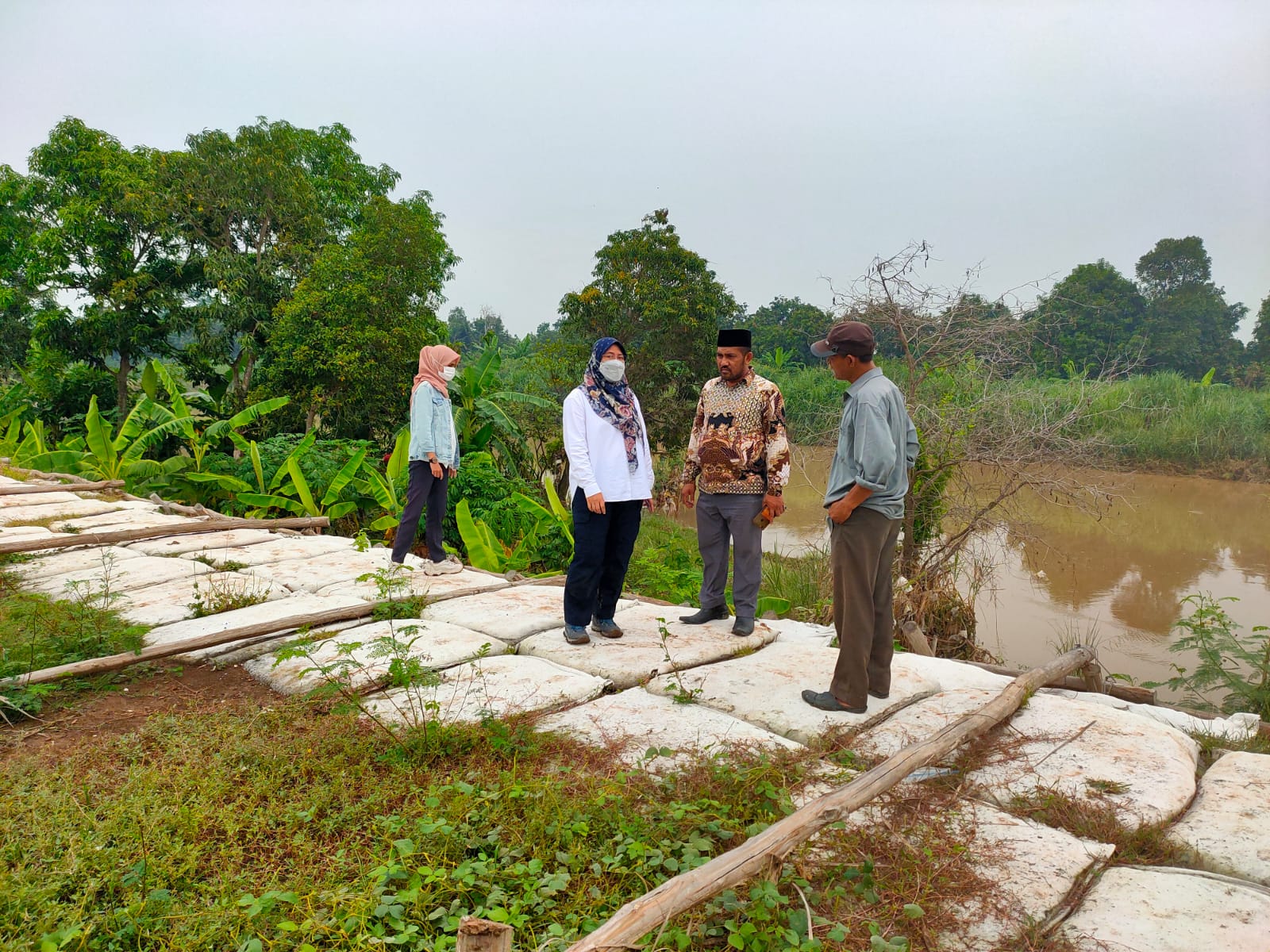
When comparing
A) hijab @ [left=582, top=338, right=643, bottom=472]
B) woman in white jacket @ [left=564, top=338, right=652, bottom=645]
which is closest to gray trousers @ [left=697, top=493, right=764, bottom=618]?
woman in white jacket @ [left=564, top=338, right=652, bottom=645]

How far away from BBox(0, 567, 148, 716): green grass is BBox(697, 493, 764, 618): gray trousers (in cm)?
258

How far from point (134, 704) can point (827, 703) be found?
264cm

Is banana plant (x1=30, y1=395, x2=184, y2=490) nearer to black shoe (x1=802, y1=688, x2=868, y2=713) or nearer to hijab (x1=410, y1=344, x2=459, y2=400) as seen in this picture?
hijab (x1=410, y1=344, x2=459, y2=400)

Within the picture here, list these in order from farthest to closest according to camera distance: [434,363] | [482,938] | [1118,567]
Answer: [1118,567], [434,363], [482,938]

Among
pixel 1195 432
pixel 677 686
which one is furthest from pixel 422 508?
pixel 1195 432

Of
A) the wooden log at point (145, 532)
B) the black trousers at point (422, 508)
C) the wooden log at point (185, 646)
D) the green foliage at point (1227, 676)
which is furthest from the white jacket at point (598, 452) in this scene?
the wooden log at point (145, 532)

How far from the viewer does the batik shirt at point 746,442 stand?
3.81 metres

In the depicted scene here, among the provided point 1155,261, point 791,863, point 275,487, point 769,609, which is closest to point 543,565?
point 769,609

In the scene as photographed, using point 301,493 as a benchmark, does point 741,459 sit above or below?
above

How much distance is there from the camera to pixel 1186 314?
2975cm

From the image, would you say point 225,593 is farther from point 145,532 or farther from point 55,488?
point 55,488

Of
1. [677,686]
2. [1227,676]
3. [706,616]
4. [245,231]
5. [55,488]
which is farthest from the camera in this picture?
[245,231]

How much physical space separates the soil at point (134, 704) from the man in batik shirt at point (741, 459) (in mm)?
2074

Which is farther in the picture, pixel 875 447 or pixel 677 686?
pixel 677 686
